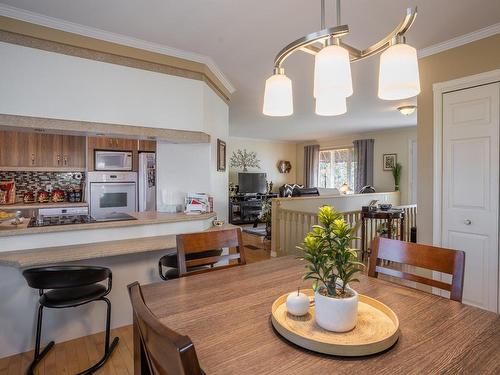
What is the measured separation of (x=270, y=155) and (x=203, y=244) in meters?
7.87

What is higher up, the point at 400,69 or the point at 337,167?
the point at 337,167

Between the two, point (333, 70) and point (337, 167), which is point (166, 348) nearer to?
point (333, 70)

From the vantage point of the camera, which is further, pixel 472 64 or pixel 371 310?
pixel 472 64

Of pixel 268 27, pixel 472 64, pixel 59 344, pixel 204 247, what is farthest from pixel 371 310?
pixel 472 64

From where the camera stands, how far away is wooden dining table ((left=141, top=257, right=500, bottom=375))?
80 centimetres

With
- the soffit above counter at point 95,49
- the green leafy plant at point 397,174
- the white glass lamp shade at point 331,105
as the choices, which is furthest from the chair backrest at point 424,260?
the green leafy plant at point 397,174

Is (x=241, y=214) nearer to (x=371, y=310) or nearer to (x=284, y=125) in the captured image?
(x=284, y=125)

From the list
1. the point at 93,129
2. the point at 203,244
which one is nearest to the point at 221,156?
the point at 93,129

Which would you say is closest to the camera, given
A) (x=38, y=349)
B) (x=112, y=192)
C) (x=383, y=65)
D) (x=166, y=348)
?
(x=166, y=348)

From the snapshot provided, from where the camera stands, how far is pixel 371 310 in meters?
1.13

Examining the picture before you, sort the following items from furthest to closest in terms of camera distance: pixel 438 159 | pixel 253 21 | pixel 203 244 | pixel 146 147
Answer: pixel 146 147, pixel 438 159, pixel 253 21, pixel 203 244

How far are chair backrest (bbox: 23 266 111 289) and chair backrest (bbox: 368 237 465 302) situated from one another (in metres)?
1.74

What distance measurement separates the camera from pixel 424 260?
4.66 feet

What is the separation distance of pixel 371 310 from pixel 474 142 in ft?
7.02
